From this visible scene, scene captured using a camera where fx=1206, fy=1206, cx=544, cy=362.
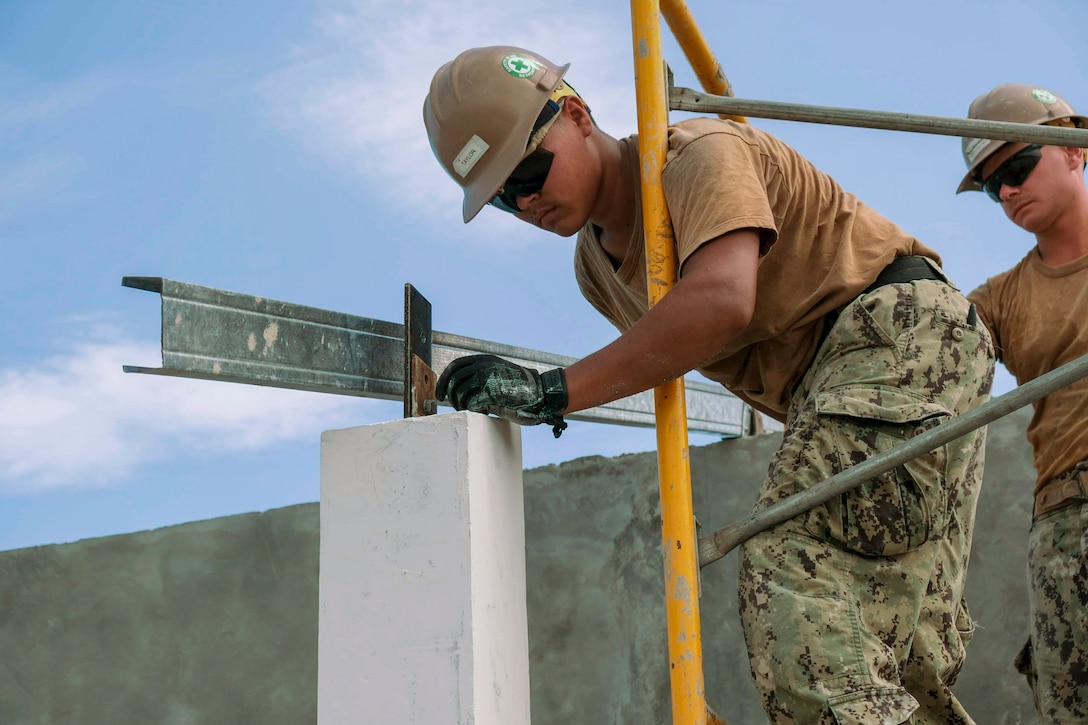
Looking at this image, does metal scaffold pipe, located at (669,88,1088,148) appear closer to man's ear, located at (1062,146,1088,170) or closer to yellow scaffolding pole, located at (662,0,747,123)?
yellow scaffolding pole, located at (662,0,747,123)

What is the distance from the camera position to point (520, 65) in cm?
258

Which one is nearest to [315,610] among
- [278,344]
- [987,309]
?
[278,344]

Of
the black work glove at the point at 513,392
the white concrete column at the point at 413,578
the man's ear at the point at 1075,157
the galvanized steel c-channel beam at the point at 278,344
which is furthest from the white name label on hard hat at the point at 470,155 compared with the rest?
the man's ear at the point at 1075,157

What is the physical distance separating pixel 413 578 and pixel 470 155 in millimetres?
921

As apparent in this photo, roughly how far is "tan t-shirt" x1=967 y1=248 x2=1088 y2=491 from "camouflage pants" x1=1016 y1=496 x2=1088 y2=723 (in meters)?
0.15

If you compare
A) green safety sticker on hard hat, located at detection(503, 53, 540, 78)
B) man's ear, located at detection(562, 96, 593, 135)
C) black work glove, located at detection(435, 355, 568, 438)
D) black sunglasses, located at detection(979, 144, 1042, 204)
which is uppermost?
black sunglasses, located at detection(979, 144, 1042, 204)

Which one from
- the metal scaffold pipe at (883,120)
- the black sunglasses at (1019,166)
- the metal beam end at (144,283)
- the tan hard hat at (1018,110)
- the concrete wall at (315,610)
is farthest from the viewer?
the concrete wall at (315,610)

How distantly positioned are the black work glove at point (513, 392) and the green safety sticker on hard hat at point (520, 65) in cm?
65

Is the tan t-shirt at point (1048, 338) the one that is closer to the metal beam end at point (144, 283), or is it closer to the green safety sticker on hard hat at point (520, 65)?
the green safety sticker on hard hat at point (520, 65)

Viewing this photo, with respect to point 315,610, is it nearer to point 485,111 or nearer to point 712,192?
point 485,111

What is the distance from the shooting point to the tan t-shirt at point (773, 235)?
2256 mm

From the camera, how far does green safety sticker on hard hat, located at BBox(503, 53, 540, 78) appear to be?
8.42 ft

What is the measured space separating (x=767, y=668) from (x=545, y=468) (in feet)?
8.99

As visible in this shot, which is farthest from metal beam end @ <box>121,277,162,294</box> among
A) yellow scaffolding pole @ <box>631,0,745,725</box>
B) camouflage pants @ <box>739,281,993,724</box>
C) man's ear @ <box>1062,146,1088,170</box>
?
man's ear @ <box>1062,146,1088,170</box>
